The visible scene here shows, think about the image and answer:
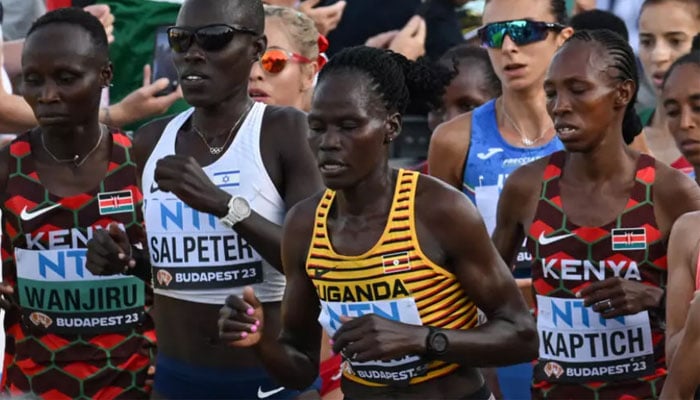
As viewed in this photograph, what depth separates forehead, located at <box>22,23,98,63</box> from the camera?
271 inches

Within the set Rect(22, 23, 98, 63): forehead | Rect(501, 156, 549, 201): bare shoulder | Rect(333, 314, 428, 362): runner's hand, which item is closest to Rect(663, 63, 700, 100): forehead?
Rect(501, 156, 549, 201): bare shoulder

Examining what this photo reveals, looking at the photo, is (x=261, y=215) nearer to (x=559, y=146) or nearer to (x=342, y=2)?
(x=559, y=146)

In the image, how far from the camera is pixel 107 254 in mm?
6449

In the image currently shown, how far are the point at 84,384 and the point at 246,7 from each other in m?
1.66

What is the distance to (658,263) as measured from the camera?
651 centimetres

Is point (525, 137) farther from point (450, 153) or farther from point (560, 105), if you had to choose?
point (560, 105)

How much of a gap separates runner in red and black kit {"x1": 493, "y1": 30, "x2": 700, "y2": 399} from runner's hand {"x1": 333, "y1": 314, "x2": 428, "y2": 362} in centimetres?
127

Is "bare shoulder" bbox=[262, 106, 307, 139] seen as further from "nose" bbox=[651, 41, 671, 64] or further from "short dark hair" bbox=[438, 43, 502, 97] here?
"nose" bbox=[651, 41, 671, 64]

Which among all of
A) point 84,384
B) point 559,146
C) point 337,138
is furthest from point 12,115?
point 337,138

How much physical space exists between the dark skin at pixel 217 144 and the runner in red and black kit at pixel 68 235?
13.0 inches

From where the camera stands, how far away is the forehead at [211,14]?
649 centimetres

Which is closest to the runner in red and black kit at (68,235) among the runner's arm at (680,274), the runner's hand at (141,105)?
the runner's hand at (141,105)

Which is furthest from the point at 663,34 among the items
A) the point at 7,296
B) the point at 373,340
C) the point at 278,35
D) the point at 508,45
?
the point at 373,340

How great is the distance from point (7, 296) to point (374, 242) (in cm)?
198
